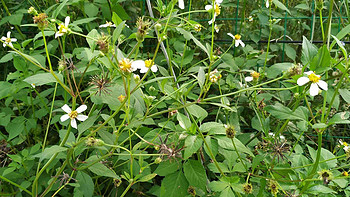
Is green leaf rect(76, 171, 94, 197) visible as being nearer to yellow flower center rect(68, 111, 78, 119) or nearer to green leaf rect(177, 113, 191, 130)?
yellow flower center rect(68, 111, 78, 119)

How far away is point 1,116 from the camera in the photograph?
1.52 meters

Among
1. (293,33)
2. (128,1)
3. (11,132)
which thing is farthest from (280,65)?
(293,33)

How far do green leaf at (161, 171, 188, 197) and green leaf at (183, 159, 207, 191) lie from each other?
0.04 m

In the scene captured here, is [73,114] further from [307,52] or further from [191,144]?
[307,52]

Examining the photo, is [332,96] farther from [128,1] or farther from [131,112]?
[128,1]

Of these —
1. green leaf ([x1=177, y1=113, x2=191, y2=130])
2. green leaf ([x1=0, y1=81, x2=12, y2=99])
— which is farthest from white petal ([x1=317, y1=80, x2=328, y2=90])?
green leaf ([x1=0, y1=81, x2=12, y2=99])

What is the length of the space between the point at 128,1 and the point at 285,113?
56.3 inches

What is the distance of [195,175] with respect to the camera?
3.63 ft

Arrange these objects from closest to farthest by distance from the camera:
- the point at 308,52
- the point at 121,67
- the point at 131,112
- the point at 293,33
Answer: the point at 121,67
the point at 308,52
the point at 131,112
the point at 293,33

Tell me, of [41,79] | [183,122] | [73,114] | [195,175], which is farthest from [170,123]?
[41,79]

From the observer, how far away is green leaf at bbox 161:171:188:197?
1.11 metres

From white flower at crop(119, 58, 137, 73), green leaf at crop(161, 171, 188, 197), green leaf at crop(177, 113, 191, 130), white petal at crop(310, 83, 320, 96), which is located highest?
white flower at crop(119, 58, 137, 73)

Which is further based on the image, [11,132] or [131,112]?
[11,132]

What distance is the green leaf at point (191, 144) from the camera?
1002mm
